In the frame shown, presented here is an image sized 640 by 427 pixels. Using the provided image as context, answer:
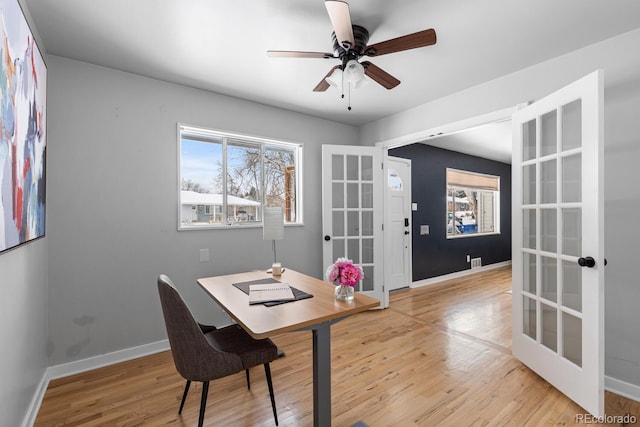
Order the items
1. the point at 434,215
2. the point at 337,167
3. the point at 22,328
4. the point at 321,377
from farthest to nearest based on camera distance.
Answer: the point at 434,215, the point at 337,167, the point at 22,328, the point at 321,377

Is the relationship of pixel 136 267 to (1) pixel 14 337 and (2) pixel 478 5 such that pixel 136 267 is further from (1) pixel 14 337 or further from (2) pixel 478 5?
(2) pixel 478 5

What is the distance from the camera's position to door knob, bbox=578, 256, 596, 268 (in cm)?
179

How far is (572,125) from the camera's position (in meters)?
1.99

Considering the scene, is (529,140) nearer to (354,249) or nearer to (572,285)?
(572,285)

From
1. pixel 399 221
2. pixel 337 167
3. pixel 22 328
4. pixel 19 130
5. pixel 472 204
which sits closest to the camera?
pixel 19 130

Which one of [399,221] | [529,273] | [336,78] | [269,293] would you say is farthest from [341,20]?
[399,221]

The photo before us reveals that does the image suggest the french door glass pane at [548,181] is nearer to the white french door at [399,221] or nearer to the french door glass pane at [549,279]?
the french door glass pane at [549,279]

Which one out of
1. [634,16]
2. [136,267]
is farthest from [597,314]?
[136,267]

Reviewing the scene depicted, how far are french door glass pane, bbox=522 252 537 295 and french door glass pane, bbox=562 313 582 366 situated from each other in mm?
322

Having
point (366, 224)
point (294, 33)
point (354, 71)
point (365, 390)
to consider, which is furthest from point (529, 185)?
point (294, 33)

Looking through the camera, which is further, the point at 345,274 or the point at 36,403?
the point at 36,403

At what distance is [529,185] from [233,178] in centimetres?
282

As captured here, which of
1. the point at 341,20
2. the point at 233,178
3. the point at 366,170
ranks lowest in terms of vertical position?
the point at 233,178

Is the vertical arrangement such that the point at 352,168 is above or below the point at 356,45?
below
